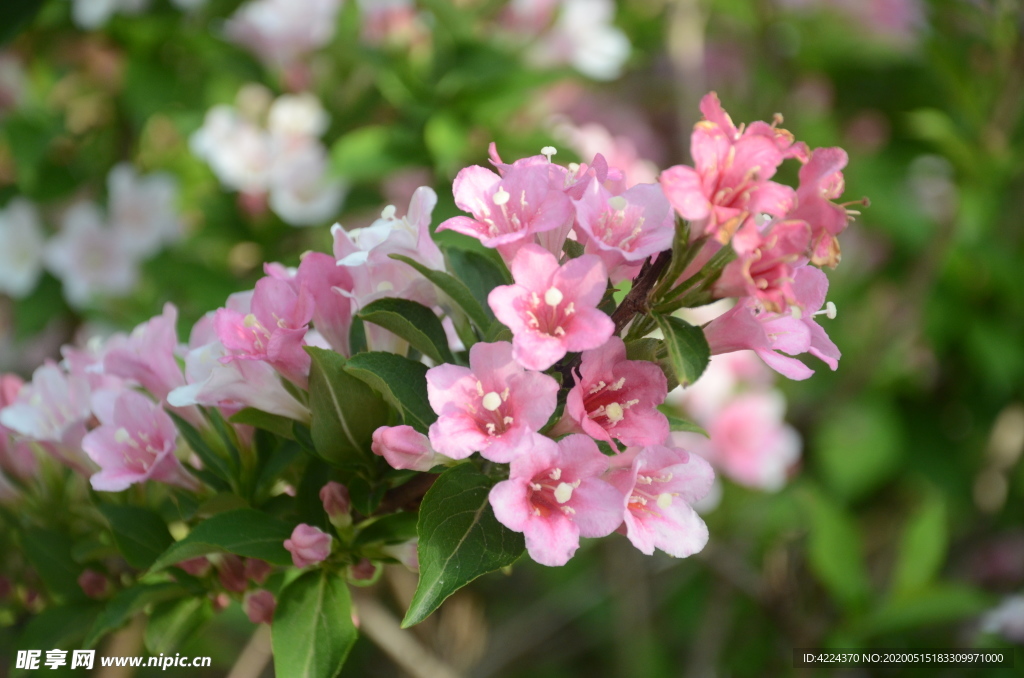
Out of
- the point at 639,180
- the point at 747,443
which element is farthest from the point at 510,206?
the point at 747,443

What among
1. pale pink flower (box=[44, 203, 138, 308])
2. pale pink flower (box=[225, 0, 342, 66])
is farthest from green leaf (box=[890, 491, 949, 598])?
pale pink flower (box=[44, 203, 138, 308])

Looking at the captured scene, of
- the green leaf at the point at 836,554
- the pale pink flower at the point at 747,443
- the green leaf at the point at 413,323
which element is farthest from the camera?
the pale pink flower at the point at 747,443

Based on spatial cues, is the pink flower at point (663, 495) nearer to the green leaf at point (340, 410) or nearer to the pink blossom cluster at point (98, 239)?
the green leaf at point (340, 410)

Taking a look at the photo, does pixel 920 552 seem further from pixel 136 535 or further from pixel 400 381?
pixel 136 535

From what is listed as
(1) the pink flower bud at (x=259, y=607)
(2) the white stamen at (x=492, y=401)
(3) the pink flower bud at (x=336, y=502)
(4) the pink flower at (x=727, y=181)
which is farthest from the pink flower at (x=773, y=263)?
(1) the pink flower bud at (x=259, y=607)

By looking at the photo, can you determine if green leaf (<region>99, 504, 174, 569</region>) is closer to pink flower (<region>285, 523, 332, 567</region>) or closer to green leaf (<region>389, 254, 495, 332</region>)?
pink flower (<region>285, 523, 332, 567</region>)
